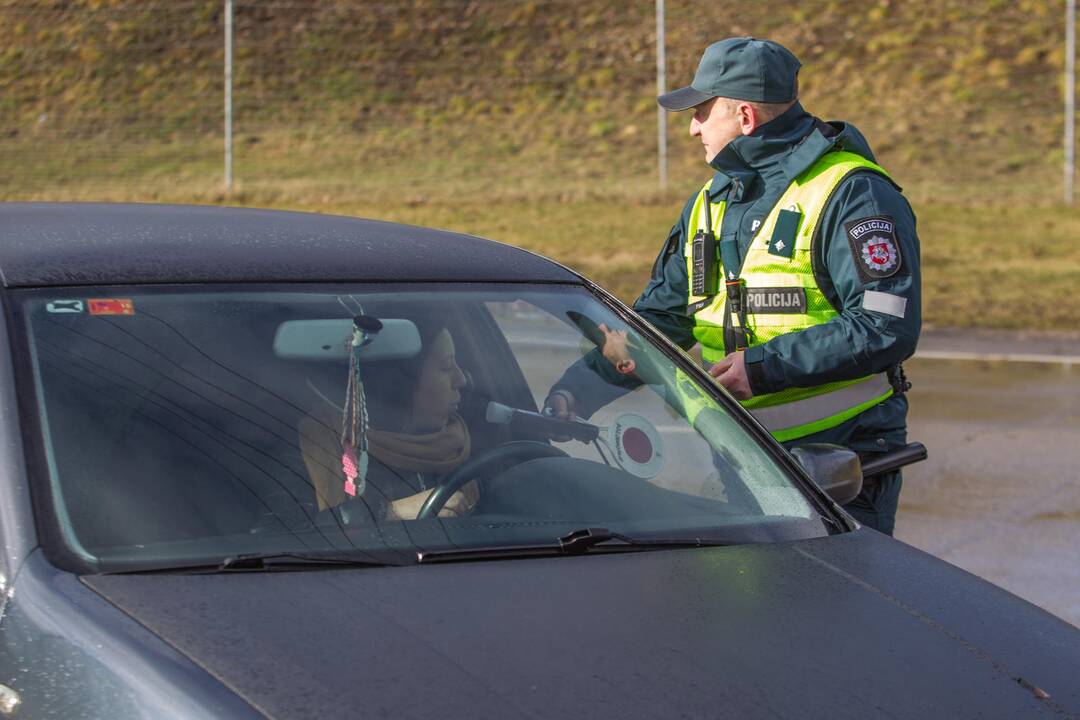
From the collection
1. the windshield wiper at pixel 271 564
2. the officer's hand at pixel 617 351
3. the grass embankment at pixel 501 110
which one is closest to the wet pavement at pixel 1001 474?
the officer's hand at pixel 617 351

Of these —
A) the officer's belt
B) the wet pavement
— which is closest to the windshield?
the officer's belt

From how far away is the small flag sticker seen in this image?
108 inches

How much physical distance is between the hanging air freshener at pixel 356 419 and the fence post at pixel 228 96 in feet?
55.0

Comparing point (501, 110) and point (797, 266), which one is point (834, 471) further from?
point (501, 110)

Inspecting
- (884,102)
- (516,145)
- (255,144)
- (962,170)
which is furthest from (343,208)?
(884,102)

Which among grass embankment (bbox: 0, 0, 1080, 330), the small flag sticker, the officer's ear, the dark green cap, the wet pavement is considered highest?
the dark green cap

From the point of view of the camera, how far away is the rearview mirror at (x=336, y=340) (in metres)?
2.88

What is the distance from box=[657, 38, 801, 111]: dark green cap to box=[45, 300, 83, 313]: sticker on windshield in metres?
1.74

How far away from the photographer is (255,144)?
68.3 feet

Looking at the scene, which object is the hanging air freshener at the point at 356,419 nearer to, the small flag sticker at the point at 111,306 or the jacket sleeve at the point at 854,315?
the small flag sticker at the point at 111,306

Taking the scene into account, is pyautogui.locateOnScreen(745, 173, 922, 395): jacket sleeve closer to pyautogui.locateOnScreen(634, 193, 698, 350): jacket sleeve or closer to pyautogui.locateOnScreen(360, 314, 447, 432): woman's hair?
pyautogui.locateOnScreen(634, 193, 698, 350): jacket sleeve

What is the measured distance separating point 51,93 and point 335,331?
20146 millimetres

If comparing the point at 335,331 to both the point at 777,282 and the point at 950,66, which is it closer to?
the point at 777,282

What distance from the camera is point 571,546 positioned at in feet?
8.80
